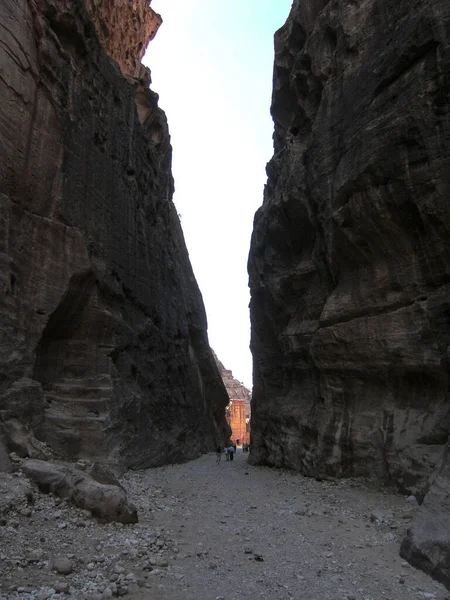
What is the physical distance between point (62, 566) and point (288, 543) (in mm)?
4335

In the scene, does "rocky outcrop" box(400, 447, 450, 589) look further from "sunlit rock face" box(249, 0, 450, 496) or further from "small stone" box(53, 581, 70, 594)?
"small stone" box(53, 581, 70, 594)

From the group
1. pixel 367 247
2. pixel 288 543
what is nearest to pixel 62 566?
pixel 288 543

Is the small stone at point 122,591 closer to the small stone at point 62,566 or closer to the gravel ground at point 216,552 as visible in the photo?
the gravel ground at point 216,552

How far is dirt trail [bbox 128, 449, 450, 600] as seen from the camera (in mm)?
6438

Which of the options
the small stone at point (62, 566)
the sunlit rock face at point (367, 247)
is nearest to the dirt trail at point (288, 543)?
the small stone at point (62, 566)

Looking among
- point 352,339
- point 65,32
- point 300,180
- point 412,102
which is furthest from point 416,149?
point 65,32

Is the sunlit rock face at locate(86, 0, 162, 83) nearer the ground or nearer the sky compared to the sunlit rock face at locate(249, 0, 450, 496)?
nearer the sky

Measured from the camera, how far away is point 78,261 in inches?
594

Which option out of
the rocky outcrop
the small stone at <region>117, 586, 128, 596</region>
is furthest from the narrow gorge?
the small stone at <region>117, 586, 128, 596</region>

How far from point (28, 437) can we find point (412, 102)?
1432 centimetres

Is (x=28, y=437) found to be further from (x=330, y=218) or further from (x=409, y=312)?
(x=330, y=218)

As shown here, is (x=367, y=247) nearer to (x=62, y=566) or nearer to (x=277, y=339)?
(x=277, y=339)

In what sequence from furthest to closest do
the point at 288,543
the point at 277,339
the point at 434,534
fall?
the point at 277,339, the point at 288,543, the point at 434,534

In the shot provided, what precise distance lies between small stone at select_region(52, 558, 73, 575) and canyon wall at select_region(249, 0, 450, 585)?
18.0ft
